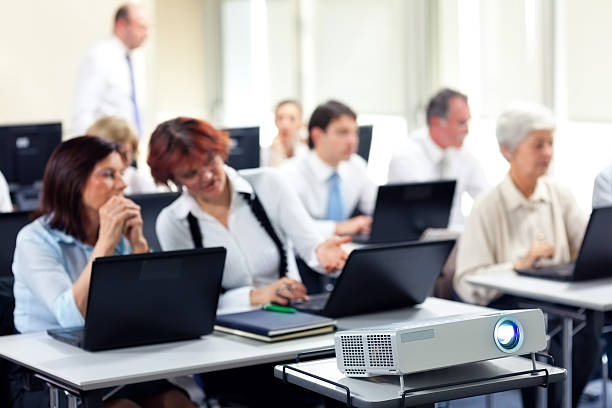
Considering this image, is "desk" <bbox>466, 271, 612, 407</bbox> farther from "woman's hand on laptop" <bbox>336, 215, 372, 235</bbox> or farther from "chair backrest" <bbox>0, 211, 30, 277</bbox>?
"chair backrest" <bbox>0, 211, 30, 277</bbox>

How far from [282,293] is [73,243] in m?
0.65

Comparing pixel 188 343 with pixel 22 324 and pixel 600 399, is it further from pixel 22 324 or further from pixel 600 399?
pixel 600 399

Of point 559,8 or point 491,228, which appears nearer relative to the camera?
point 491,228

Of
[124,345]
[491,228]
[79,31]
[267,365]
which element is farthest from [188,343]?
→ [79,31]

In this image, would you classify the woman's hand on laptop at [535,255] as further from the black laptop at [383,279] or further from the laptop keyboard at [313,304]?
the laptop keyboard at [313,304]

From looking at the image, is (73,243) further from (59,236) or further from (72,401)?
(72,401)

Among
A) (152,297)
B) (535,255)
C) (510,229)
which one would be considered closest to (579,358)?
(535,255)

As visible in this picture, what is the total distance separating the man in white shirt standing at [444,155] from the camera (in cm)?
565

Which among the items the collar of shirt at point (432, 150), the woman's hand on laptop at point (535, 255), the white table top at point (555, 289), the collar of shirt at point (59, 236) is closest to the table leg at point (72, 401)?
the collar of shirt at point (59, 236)

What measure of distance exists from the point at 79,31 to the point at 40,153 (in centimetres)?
289

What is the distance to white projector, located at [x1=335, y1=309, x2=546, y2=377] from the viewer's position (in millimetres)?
2129

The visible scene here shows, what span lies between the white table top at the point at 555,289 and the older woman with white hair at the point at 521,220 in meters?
0.11

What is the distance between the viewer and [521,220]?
407 centimetres

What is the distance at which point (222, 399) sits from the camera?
130 inches
